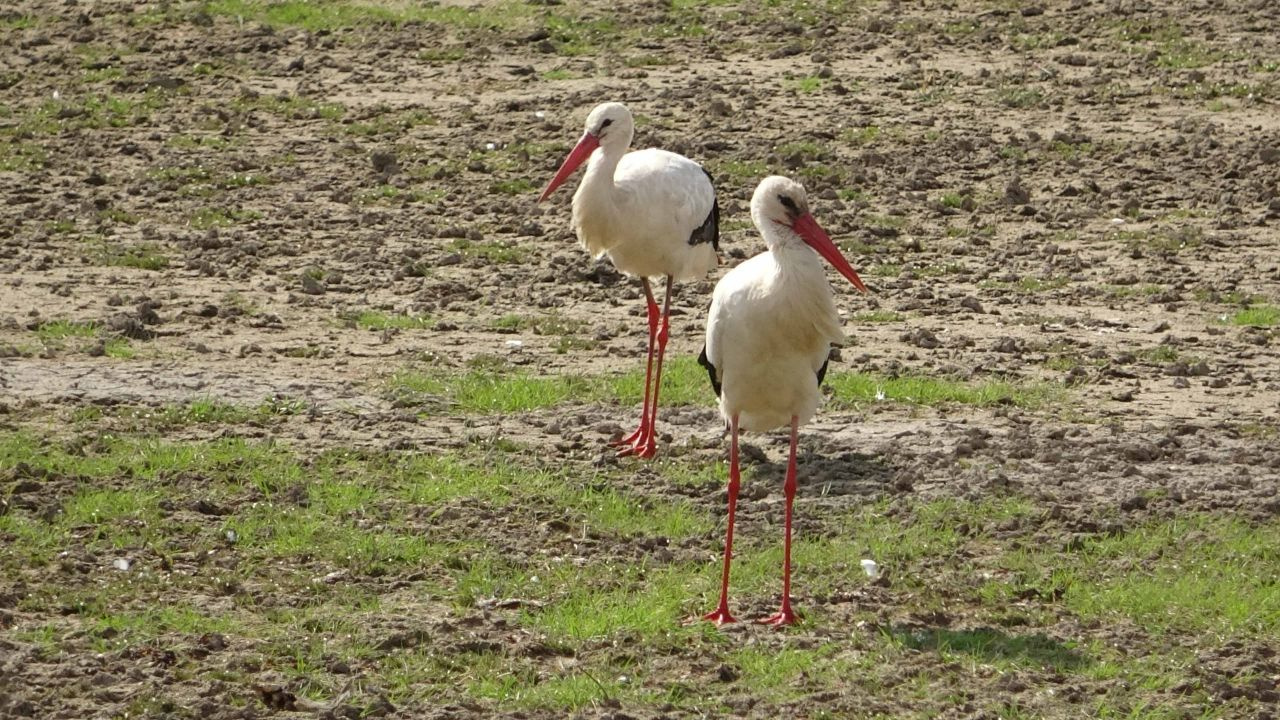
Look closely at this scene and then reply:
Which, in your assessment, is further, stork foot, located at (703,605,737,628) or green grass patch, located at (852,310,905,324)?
green grass patch, located at (852,310,905,324)

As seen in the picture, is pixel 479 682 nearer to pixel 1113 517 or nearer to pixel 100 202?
pixel 1113 517

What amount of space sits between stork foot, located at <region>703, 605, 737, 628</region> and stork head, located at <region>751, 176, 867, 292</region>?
1306 millimetres

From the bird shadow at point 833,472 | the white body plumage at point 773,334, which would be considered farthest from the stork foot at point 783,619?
the bird shadow at point 833,472

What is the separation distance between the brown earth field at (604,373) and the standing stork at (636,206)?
2.04 feet

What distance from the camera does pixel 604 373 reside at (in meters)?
10.2

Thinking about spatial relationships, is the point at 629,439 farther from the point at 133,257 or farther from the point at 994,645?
the point at 133,257

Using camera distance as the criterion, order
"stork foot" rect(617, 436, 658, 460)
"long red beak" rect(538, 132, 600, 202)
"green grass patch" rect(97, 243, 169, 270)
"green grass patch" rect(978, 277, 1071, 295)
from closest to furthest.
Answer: "stork foot" rect(617, 436, 658, 460)
"long red beak" rect(538, 132, 600, 202)
"green grass patch" rect(978, 277, 1071, 295)
"green grass patch" rect(97, 243, 169, 270)

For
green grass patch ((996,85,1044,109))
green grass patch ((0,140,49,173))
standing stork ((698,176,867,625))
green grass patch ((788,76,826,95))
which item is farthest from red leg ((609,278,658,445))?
green grass patch ((996,85,1044,109))

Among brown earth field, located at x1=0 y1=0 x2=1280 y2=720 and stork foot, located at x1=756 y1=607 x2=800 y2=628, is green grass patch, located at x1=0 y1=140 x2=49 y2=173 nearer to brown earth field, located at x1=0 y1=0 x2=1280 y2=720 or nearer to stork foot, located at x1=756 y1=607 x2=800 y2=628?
brown earth field, located at x1=0 y1=0 x2=1280 y2=720

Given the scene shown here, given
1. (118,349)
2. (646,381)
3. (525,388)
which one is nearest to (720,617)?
(646,381)

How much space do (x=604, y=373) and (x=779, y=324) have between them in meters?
3.19

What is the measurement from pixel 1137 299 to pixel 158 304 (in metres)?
5.75

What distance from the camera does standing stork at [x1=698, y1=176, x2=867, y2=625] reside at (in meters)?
7.02

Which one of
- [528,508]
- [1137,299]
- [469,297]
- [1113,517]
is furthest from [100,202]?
[1113,517]
